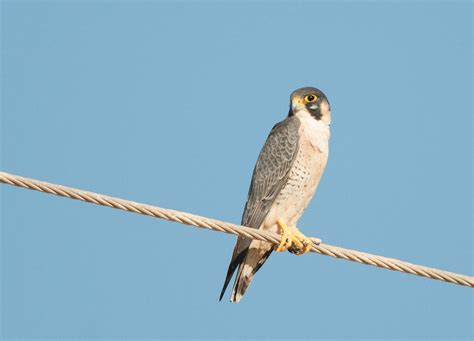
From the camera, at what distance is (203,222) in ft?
17.4

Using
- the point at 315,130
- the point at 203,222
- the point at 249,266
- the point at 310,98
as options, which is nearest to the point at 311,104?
the point at 310,98

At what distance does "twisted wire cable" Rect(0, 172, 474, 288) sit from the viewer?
4.99m

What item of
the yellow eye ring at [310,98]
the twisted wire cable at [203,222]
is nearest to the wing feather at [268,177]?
the yellow eye ring at [310,98]

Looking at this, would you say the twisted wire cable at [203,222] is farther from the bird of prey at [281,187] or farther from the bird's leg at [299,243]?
the bird of prey at [281,187]

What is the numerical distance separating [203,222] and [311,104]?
311cm

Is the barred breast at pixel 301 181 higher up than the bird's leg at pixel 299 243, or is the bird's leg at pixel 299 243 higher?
the barred breast at pixel 301 181

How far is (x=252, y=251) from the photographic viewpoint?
7.61 meters

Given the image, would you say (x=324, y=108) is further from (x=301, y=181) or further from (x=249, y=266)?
(x=249, y=266)

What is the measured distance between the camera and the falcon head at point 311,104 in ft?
26.3

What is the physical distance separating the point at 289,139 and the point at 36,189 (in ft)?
10.9

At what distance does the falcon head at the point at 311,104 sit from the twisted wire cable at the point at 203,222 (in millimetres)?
2472

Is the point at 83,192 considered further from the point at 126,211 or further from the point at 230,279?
the point at 230,279

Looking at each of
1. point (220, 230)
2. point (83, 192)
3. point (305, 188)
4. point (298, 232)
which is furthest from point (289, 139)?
point (83, 192)

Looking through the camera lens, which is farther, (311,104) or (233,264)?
(311,104)
